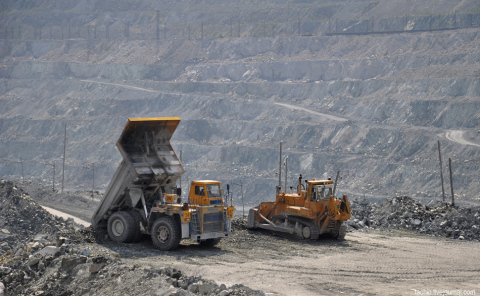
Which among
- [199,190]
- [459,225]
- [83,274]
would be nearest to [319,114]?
[459,225]

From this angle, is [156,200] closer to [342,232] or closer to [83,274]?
[83,274]

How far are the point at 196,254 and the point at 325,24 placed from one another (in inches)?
3005

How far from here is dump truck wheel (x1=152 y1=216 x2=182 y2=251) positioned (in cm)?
1689

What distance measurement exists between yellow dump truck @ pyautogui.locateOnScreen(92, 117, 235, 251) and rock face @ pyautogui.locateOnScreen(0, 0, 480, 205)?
110ft

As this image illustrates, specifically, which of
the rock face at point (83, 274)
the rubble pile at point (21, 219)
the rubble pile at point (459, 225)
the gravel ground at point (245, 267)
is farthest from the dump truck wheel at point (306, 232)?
the rubble pile at point (21, 219)

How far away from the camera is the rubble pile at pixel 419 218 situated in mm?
22020

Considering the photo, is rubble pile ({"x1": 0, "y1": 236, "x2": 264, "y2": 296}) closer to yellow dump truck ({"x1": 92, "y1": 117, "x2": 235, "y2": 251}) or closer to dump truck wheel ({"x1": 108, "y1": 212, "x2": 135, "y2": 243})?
dump truck wheel ({"x1": 108, "y1": 212, "x2": 135, "y2": 243})

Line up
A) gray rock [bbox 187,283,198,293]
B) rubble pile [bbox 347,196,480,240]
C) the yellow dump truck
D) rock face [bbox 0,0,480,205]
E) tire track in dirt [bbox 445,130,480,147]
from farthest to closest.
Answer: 1. rock face [bbox 0,0,480,205]
2. tire track in dirt [bbox 445,130,480,147]
3. rubble pile [bbox 347,196,480,240]
4. the yellow dump truck
5. gray rock [bbox 187,283,198,293]

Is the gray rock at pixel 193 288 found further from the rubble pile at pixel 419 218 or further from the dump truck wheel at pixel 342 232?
the rubble pile at pixel 419 218

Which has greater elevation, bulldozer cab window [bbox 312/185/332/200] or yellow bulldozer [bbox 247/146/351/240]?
bulldozer cab window [bbox 312/185/332/200]

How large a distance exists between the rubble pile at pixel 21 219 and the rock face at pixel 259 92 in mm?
29938

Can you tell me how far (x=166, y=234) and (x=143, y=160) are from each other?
6.11 ft

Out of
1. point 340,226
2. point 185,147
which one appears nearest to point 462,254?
point 340,226

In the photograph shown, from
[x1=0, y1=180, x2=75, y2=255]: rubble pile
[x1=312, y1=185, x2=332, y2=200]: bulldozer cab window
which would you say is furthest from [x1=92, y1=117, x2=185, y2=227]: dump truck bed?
[x1=0, y1=180, x2=75, y2=255]: rubble pile
